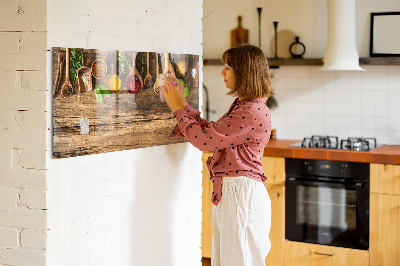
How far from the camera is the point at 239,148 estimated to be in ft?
9.07

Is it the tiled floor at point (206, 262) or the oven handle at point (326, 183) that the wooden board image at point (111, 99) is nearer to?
the oven handle at point (326, 183)

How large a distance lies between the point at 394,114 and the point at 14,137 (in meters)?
3.20

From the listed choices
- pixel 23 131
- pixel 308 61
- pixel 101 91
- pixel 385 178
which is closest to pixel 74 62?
pixel 101 91

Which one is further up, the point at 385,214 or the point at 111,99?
the point at 111,99

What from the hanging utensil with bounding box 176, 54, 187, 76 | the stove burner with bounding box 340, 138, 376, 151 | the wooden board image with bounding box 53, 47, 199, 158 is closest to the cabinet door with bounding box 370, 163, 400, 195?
the stove burner with bounding box 340, 138, 376, 151

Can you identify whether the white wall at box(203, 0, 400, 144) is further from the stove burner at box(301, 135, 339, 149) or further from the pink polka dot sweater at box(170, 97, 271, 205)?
the pink polka dot sweater at box(170, 97, 271, 205)

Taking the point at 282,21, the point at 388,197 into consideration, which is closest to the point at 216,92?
the point at 282,21

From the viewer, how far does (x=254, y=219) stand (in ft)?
9.09

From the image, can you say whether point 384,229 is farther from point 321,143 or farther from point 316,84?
point 316,84

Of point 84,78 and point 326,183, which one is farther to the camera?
point 326,183

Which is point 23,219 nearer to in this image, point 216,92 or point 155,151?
point 155,151

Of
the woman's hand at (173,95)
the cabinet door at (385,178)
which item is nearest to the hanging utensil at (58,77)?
the woman's hand at (173,95)

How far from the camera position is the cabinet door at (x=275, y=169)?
14.1 ft

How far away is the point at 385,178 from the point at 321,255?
0.74m
